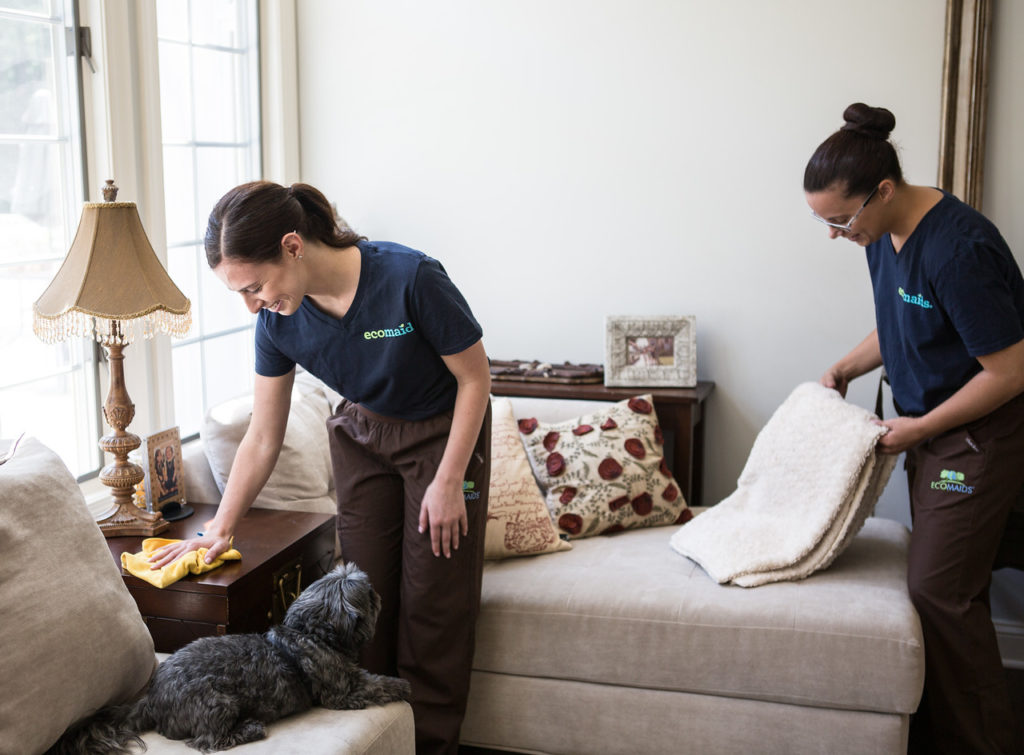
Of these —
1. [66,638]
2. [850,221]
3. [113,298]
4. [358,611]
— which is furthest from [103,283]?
[850,221]

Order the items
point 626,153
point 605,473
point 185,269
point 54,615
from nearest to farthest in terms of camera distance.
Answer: point 54,615 < point 605,473 < point 185,269 < point 626,153

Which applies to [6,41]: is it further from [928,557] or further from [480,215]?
[928,557]

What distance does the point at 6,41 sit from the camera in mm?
2396

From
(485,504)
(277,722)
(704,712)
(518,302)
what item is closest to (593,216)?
(518,302)

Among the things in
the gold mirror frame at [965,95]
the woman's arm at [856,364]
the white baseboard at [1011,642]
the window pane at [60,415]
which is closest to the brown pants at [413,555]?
the window pane at [60,415]

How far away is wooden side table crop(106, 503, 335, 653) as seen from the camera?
208cm

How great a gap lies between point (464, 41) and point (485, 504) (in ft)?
6.37

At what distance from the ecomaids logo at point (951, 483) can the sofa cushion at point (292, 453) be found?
61.3 inches

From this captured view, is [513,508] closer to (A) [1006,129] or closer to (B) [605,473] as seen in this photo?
(B) [605,473]

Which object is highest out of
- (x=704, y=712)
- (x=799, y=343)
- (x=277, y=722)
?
(x=799, y=343)

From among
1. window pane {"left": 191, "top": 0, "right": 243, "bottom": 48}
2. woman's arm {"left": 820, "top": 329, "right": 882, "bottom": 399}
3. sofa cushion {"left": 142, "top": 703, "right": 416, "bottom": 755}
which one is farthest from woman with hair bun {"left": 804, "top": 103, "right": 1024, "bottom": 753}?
window pane {"left": 191, "top": 0, "right": 243, "bottom": 48}

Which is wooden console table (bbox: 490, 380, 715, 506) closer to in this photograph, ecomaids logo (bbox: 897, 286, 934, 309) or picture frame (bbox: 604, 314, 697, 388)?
picture frame (bbox: 604, 314, 697, 388)

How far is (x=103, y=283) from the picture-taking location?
2.14 meters

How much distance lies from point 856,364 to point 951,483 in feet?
1.76
